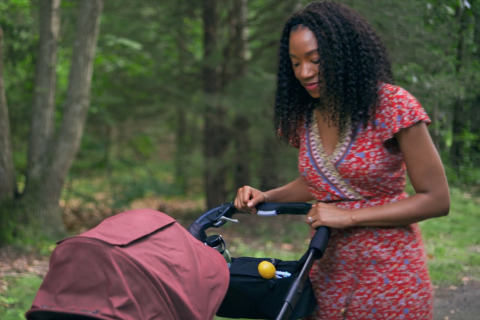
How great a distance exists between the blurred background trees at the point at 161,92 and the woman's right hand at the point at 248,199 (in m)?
3.09

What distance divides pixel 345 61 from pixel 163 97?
9337 mm

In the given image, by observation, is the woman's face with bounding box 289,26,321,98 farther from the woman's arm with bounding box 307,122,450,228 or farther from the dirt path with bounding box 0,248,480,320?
the dirt path with bounding box 0,248,480,320

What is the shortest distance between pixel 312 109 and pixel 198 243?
0.75 m

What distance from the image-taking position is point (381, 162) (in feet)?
6.35

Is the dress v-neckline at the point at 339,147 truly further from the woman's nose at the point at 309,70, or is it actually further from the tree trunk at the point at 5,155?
the tree trunk at the point at 5,155

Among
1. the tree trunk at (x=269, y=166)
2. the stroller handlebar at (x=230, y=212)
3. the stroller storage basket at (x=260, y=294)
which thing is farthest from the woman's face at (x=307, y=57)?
the tree trunk at (x=269, y=166)

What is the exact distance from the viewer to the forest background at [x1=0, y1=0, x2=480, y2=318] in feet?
18.2

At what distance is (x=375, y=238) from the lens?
78.1 inches

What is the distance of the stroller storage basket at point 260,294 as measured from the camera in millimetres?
2041

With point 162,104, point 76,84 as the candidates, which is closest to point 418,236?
point 76,84

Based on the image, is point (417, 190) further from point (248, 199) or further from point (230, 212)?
point (230, 212)

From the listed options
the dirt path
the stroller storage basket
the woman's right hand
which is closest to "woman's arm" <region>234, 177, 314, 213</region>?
the woman's right hand

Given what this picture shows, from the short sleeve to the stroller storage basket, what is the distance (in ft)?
1.92

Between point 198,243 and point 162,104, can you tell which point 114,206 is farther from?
point 198,243
